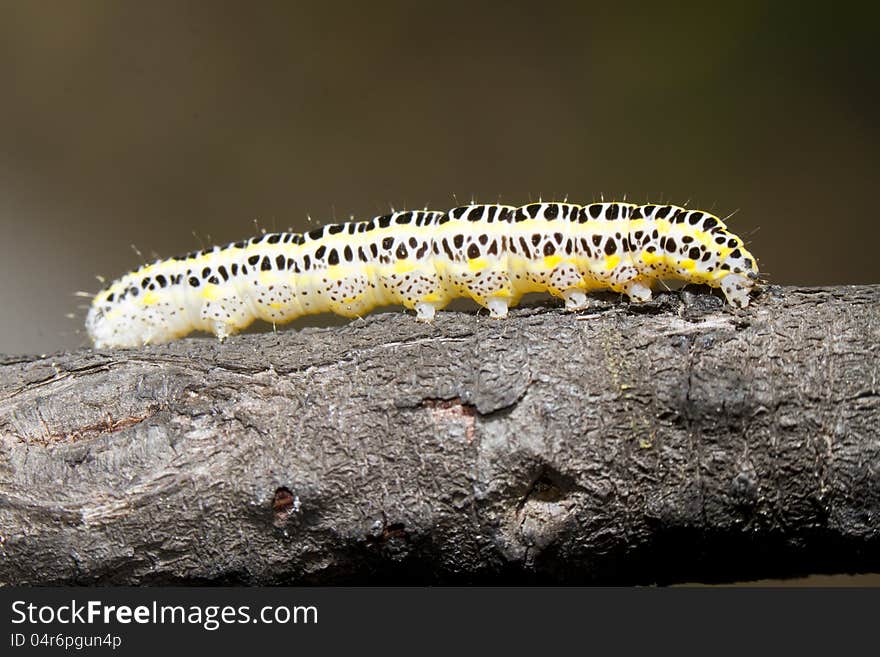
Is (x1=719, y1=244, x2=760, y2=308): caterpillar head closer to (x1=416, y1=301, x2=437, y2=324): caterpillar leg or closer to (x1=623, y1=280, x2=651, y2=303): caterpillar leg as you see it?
(x1=623, y1=280, x2=651, y2=303): caterpillar leg

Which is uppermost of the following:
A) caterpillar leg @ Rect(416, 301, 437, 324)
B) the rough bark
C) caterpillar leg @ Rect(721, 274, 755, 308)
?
caterpillar leg @ Rect(416, 301, 437, 324)

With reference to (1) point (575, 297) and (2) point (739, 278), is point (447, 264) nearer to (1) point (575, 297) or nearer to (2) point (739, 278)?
(1) point (575, 297)

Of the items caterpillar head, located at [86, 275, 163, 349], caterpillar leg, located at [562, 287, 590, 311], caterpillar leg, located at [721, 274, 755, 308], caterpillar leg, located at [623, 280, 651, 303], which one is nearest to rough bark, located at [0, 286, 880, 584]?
caterpillar leg, located at [721, 274, 755, 308]

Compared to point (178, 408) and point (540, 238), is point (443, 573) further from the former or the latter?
point (540, 238)

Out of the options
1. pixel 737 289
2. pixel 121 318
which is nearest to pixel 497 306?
pixel 737 289

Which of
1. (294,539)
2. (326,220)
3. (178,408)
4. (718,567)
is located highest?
(326,220)

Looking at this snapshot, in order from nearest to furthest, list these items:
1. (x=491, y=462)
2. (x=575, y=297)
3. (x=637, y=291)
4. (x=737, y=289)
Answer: (x=491, y=462) → (x=737, y=289) → (x=637, y=291) → (x=575, y=297)

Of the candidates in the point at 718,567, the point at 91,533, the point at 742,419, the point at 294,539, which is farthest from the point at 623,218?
the point at 91,533

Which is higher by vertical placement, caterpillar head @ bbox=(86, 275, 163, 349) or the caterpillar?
caterpillar head @ bbox=(86, 275, 163, 349)
